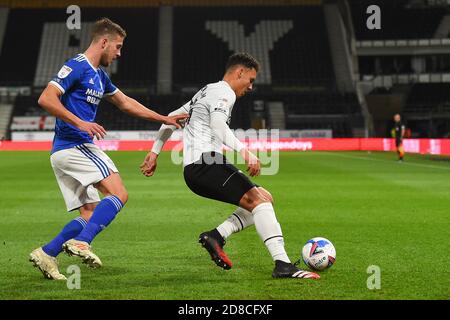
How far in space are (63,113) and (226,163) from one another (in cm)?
150

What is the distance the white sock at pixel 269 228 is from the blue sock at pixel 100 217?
1.26m

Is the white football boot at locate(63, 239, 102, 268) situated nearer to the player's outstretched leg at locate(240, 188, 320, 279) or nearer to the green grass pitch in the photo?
the green grass pitch

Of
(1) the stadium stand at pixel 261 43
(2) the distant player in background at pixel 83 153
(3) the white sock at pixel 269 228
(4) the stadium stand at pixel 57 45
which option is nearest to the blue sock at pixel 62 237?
(2) the distant player in background at pixel 83 153

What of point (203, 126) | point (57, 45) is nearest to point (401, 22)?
point (57, 45)

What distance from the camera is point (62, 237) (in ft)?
22.6

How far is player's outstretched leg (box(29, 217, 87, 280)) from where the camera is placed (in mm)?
6662

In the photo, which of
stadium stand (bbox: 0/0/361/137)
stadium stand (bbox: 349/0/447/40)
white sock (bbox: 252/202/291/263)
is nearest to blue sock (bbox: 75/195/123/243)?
white sock (bbox: 252/202/291/263)

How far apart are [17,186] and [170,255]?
437 inches

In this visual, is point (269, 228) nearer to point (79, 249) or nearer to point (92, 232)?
point (92, 232)

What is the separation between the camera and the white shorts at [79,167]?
678 cm

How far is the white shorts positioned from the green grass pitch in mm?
821

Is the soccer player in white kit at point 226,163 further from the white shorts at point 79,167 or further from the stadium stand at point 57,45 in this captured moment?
the stadium stand at point 57,45
